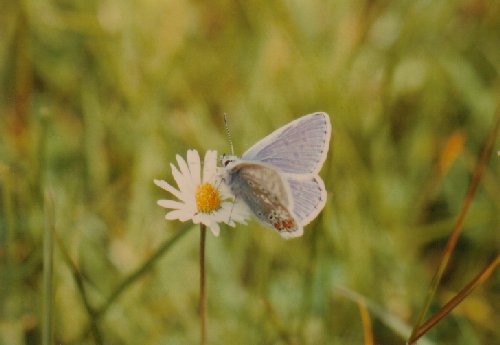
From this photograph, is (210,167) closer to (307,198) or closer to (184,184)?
(184,184)

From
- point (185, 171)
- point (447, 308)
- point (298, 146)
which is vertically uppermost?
point (185, 171)

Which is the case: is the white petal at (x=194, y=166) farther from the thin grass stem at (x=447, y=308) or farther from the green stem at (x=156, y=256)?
the thin grass stem at (x=447, y=308)

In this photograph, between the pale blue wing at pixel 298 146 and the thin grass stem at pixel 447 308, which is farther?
the pale blue wing at pixel 298 146

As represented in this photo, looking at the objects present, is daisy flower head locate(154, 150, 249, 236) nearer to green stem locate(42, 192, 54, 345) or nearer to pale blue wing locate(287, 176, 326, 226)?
pale blue wing locate(287, 176, 326, 226)

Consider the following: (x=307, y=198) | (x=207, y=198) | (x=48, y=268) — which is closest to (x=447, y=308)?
(x=307, y=198)

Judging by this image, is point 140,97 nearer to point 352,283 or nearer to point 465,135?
point 352,283

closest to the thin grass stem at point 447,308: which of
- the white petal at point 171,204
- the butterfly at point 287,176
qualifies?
the butterfly at point 287,176
